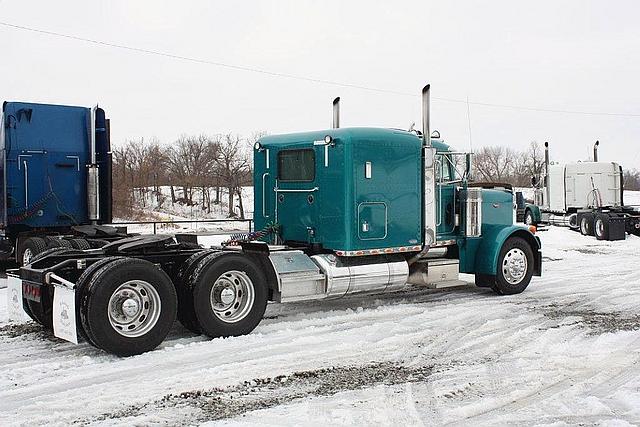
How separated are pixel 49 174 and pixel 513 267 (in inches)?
357

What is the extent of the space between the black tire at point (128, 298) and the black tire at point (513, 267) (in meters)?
5.96

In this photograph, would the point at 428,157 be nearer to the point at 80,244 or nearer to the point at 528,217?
the point at 80,244

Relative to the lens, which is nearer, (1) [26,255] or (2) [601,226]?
(1) [26,255]

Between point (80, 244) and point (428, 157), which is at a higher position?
point (428, 157)

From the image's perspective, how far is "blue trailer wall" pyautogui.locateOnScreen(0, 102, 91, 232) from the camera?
14305 mm

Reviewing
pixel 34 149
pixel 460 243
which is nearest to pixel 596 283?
pixel 460 243

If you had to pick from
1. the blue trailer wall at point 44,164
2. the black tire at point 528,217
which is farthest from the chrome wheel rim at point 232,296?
the black tire at point 528,217

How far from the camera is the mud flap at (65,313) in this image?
7.41m

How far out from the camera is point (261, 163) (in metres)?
11.4

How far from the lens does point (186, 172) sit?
2126 inches

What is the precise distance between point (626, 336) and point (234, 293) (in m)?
4.63

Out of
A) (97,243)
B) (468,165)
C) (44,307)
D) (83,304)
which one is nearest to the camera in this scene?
(83,304)

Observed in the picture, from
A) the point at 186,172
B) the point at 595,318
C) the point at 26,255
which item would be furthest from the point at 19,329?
the point at 186,172

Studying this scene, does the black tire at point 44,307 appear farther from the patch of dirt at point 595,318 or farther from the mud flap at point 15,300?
the patch of dirt at point 595,318
